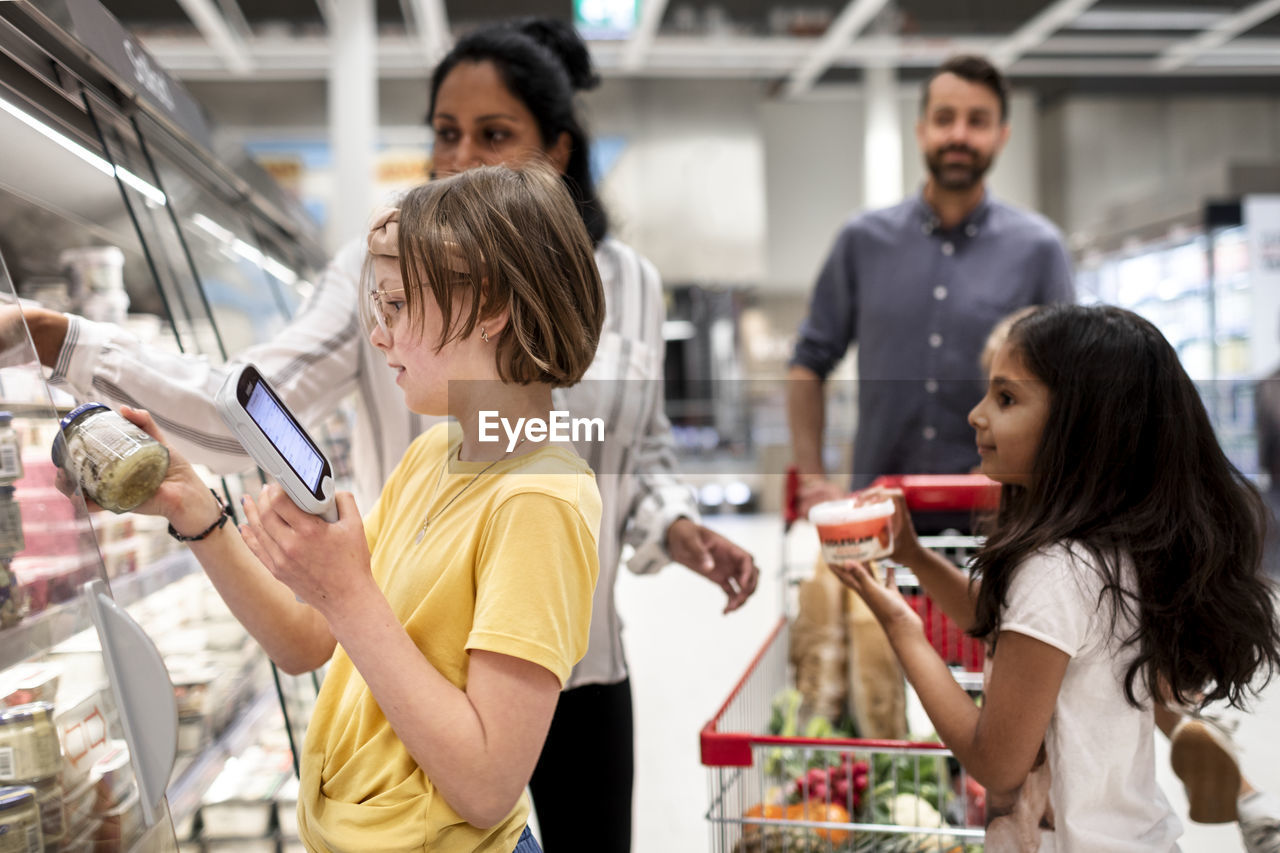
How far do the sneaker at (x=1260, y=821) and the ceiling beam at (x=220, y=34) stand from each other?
293 inches

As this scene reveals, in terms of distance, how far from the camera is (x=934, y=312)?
252 cm

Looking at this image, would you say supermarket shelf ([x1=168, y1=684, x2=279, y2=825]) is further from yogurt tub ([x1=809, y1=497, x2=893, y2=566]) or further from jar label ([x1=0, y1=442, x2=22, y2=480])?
yogurt tub ([x1=809, y1=497, x2=893, y2=566])

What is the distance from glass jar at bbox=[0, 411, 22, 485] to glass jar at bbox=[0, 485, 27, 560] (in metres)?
0.01

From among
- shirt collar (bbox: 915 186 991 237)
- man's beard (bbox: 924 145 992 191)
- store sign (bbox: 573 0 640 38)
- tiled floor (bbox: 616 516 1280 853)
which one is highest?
store sign (bbox: 573 0 640 38)

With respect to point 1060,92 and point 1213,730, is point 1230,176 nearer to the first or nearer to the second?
point 1060,92

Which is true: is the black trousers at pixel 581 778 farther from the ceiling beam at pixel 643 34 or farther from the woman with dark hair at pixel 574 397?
the ceiling beam at pixel 643 34


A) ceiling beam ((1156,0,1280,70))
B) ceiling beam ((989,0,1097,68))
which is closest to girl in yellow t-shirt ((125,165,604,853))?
ceiling beam ((989,0,1097,68))

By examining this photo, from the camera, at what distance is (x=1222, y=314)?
6543 mm

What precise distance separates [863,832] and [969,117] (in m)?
1.69

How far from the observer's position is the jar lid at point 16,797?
89cm

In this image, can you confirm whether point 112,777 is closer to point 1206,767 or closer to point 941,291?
point 1206,767

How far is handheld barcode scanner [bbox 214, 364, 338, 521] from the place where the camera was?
2.51ft

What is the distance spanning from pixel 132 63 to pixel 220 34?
7.04 meters

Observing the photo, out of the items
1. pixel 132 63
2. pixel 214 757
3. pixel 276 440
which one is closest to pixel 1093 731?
pixel 276 440
